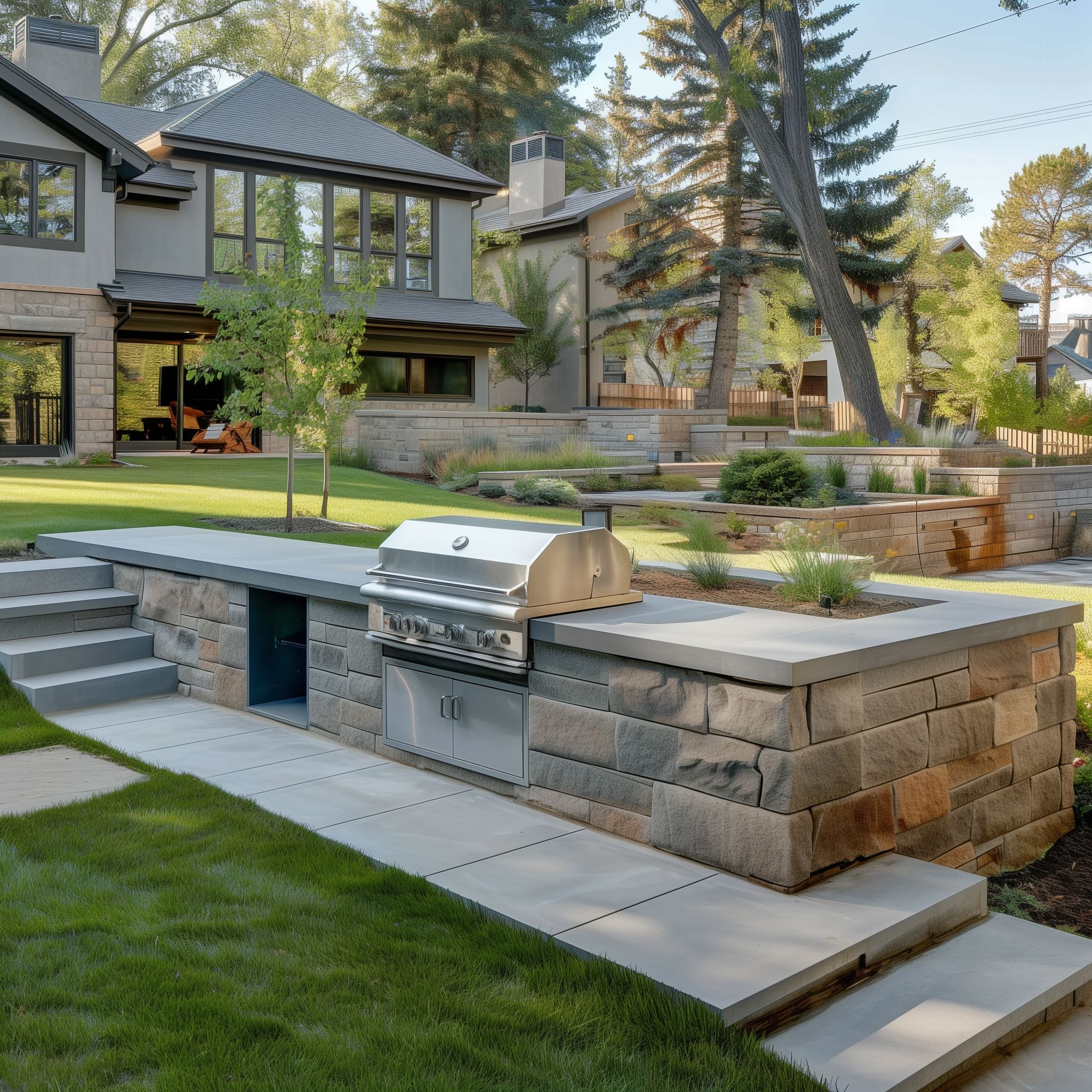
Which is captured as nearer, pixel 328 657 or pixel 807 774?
pixel 807 774

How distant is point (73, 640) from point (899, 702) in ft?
15.9

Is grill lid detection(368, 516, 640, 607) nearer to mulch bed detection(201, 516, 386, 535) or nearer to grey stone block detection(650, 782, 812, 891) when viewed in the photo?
grey stone block detection(650, 782, 812, 891)

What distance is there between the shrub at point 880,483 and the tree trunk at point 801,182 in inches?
138

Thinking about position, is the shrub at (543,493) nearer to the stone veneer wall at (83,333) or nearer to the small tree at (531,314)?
the stone veneer wall at (83,333)

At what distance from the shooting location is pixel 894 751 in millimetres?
3861

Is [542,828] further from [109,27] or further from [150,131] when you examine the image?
[109,27]

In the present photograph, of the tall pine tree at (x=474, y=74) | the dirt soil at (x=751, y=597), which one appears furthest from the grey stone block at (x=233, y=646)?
the tall pine tree at (x=474, y=74)

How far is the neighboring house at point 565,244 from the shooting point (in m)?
28.6

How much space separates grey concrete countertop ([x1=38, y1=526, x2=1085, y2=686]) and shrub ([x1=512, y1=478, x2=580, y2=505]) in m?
7.55

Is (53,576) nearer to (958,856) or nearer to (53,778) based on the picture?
(53,778)

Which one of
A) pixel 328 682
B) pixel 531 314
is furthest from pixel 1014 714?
pixel 531 314

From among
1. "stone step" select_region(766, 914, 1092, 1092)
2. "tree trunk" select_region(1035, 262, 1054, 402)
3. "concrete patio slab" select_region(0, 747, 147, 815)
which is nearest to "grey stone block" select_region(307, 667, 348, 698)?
"concrete patio slab" select_region(0, 747, 147, 815)

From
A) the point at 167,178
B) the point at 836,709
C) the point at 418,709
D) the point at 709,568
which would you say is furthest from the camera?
the point at 167,178

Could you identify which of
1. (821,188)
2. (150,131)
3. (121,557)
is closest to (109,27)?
(150,131)
